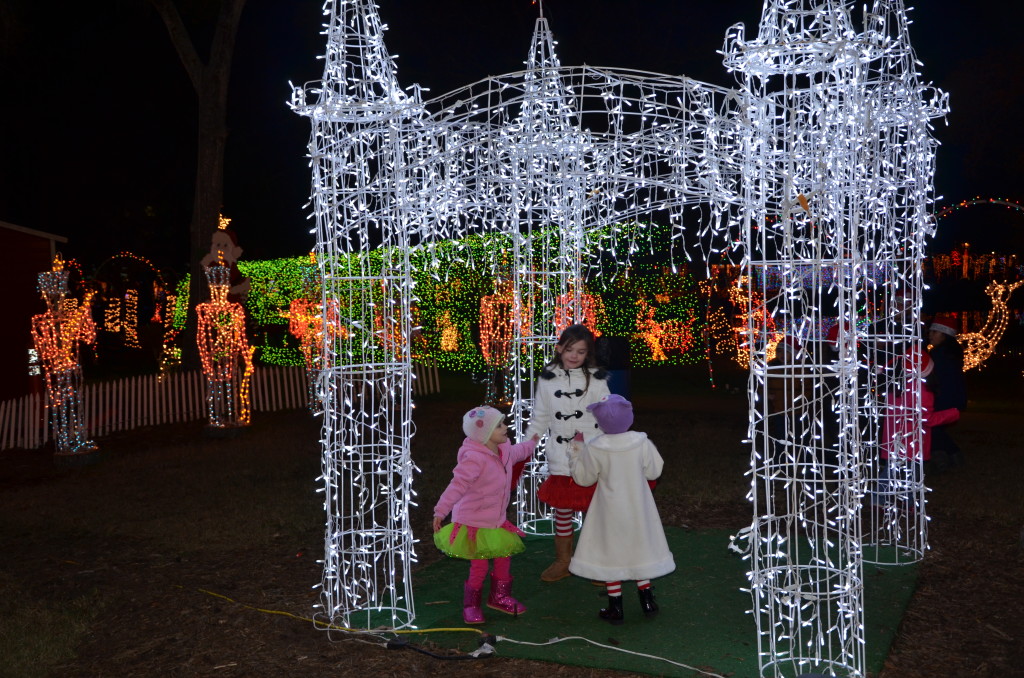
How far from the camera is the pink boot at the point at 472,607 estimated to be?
462 cm

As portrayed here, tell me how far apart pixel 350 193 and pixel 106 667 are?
8.49 ft

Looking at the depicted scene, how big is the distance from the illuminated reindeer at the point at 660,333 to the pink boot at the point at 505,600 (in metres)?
12.5

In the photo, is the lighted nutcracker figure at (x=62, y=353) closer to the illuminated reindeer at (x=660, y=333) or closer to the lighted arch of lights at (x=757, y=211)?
the lighted arch of lights at (x=757, y=211)

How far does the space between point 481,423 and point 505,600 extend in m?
0.97

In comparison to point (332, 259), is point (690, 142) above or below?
above

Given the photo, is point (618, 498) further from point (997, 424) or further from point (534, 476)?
point (997, 424)

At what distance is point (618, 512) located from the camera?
4.48 meters

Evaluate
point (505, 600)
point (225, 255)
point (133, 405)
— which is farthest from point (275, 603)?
point (133, 405)

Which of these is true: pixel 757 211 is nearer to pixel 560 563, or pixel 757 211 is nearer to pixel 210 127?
pixel 560 563

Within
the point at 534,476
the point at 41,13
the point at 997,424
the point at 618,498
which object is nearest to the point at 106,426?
the point at 534,476

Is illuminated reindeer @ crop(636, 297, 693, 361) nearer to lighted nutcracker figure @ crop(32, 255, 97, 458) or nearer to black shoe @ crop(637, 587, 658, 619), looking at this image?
lighted nutcracker figure @ crop(32, 255, 97, 458)

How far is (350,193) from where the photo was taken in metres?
4.75

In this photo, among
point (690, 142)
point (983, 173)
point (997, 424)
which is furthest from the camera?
point (983, 173)

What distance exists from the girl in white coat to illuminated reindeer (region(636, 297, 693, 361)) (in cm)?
1245
